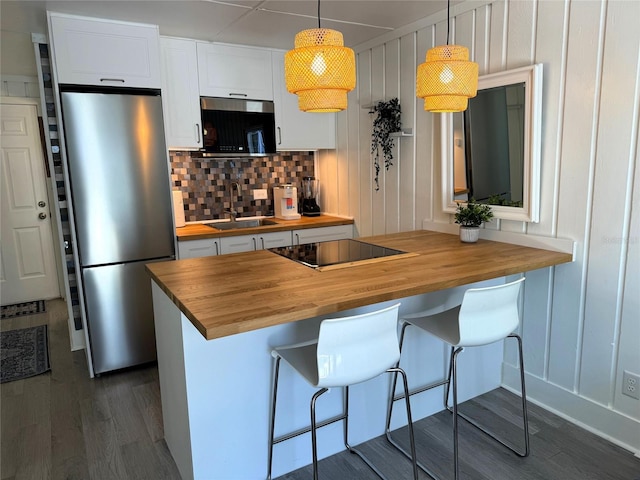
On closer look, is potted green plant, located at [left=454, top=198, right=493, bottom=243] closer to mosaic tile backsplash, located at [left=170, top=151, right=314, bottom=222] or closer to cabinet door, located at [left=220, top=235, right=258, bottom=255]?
cabinet door, located at [left=220, top=235, right=258, bottom=255]

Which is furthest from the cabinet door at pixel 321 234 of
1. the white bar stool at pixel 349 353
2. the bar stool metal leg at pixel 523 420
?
the white bar stool at pixel 349 353

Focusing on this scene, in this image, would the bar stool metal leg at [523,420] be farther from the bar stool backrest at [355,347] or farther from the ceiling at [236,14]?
the ceiling at [236,14]

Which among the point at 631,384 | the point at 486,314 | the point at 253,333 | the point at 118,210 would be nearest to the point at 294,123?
the point at 118,210

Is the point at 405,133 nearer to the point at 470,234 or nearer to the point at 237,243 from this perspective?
the point at 470,234

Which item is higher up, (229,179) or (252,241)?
(229,179)

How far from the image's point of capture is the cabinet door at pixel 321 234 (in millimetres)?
3818

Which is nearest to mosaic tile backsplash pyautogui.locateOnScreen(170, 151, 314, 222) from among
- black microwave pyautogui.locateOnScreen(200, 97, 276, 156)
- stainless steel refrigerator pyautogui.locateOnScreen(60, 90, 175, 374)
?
black microwave pyautogui.locateOnScreen(200, 97, 276, 156)

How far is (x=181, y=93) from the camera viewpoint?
11.1 ft

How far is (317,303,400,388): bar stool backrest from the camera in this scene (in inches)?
60.7

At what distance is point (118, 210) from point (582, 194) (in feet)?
9.16

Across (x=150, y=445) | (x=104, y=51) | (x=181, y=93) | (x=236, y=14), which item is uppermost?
(x=236, y=14)

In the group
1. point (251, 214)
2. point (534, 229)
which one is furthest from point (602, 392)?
point (251, 214)

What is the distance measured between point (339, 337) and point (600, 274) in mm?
1493

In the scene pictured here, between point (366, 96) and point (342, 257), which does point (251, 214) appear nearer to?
point (366, 96)
